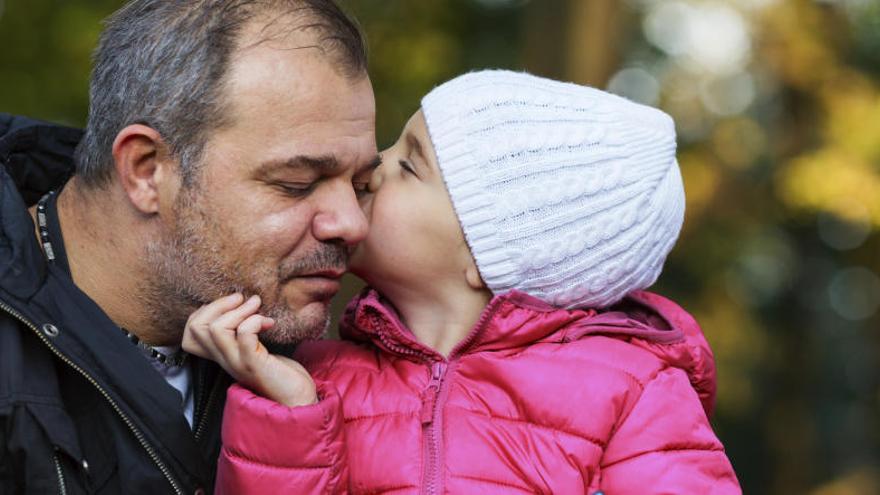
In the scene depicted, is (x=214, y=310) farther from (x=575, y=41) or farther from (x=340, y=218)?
(x=575, y=41)

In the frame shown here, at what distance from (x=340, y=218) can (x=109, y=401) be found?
0.74m

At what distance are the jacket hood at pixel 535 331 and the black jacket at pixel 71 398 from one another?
568 millimetres

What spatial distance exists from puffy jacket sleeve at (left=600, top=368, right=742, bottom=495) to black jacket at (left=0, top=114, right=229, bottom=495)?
1.10 m

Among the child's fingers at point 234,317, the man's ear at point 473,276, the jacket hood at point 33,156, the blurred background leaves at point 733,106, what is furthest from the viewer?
the blurred background leaves at point 733,106

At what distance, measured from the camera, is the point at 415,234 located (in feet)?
10.5

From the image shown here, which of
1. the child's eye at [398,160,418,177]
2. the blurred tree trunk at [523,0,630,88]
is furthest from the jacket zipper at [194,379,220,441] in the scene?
the blurred tree trunk at [523,0,630,88]

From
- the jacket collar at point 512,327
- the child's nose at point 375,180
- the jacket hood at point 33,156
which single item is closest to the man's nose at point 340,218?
the child's nose at point 375,180

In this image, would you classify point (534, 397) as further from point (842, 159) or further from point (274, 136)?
point (842, 159)

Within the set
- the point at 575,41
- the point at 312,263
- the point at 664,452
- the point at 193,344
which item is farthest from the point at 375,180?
the point at 575,41

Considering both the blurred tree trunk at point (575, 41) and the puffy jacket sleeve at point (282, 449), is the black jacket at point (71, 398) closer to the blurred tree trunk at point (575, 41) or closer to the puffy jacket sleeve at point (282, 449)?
the puffy jacket sleeve at point (282, 449)

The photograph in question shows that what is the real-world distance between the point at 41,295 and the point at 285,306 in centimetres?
→ 62

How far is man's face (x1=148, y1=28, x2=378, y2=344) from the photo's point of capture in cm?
312

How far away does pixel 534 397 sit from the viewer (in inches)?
118

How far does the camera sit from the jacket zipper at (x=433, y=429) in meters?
2.91
